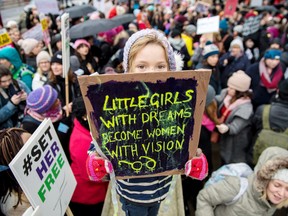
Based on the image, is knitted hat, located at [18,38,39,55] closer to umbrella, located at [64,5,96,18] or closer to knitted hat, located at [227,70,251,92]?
umbrella, located at [64,5,96,18]

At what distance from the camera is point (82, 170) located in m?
2.74

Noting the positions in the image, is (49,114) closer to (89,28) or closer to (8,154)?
(8,154)

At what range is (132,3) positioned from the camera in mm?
15359

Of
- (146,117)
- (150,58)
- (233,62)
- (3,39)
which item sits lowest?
(233,62)

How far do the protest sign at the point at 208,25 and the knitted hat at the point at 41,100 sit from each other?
12.7 ft

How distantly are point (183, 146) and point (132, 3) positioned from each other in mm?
14839

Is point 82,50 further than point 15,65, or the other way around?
point 82,50

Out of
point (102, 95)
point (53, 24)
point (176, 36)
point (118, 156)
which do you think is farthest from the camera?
point (53, 24)

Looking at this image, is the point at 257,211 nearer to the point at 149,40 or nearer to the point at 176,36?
the point at 149,40

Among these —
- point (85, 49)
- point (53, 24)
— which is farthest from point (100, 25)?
point (53, 24)

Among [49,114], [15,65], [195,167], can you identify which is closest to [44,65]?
[15,65]

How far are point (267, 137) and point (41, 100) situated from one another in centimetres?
240

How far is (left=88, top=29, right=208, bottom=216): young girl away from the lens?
1.67 m

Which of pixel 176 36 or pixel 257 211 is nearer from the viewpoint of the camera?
pixel 257 211
